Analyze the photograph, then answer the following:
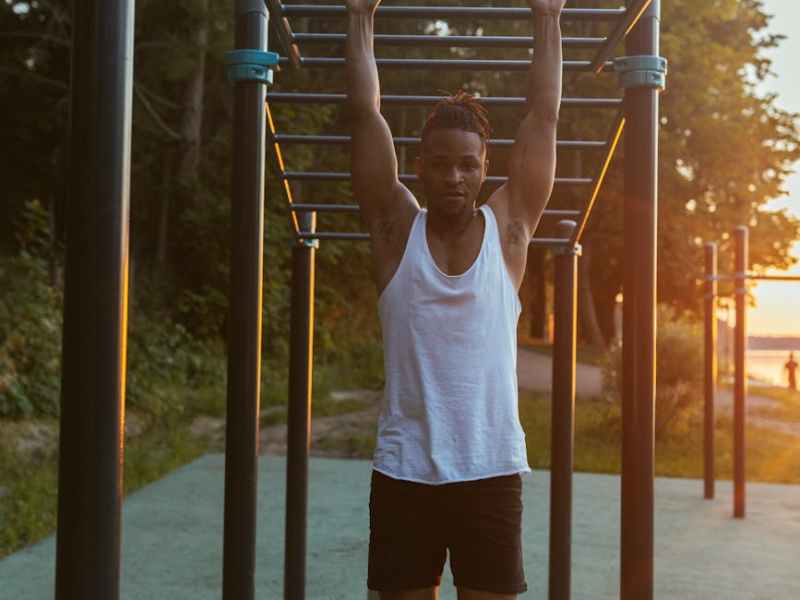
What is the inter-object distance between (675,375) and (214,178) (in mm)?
7540

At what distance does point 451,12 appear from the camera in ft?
9.37

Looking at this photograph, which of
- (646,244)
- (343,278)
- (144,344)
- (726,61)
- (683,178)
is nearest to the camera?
(646,244)

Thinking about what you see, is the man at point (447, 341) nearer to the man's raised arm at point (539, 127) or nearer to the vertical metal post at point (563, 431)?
the man's raised arm at point (539, 127)

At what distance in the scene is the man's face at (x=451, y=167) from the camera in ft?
7.38

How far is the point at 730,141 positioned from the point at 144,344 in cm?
1269

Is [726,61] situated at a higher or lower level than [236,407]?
higher

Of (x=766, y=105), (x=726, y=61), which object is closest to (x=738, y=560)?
(x=726, y=61)

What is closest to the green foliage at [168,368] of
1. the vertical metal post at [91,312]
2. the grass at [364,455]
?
the grass at [364,455]

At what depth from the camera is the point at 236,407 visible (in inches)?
102

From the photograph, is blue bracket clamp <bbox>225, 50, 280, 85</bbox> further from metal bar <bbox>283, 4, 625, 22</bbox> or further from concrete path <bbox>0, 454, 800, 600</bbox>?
concrete path <bbox>0, 454, 800, 600</bbox>

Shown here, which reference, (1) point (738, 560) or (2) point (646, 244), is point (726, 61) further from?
(2) point (646, 244)

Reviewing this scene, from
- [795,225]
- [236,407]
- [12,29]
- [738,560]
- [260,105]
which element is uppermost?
[12,29]

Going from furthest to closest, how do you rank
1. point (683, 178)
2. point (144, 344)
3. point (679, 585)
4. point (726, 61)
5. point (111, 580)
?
point (683, 178) → point (726, 61) → point (144, 344) → point (679, 585) → point (111, 580)

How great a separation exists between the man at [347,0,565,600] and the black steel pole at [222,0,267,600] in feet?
1.27
